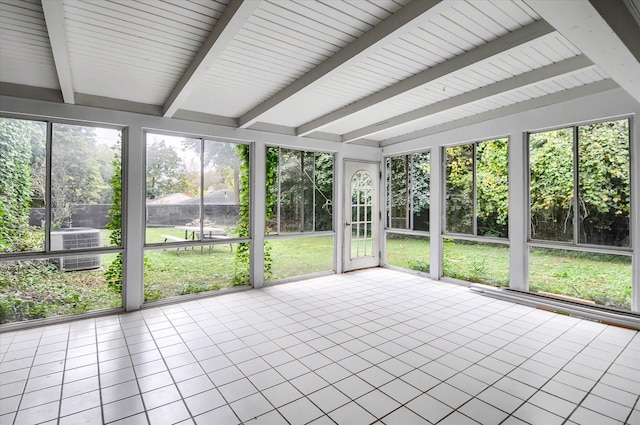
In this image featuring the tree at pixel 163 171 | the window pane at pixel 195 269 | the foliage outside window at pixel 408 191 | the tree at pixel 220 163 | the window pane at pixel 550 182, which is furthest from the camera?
the foliage outside window at pixel 408 191

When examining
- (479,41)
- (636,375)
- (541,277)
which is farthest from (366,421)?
(541,277)

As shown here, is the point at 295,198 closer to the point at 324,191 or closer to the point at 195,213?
the point at 324,191

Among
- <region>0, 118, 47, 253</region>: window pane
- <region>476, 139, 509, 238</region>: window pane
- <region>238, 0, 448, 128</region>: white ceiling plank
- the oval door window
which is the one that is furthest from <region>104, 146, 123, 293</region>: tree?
Answer: <region>476, 139, 509, 238</region>: window pane

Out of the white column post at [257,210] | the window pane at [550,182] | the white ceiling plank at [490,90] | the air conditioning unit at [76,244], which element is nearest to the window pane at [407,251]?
the window pane at [550,182]

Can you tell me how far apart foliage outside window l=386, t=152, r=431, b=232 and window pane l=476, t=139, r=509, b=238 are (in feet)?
3.13

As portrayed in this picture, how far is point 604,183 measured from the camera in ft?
13.0

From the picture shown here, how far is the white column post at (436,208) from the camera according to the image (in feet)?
18.9

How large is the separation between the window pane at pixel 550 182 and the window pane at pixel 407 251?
2.41 metres

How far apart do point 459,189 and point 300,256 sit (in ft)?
12.3

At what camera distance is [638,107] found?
359 cm

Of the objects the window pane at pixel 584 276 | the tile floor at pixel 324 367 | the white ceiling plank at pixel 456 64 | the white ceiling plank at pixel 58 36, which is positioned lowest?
the tile floor at pixel 324 367

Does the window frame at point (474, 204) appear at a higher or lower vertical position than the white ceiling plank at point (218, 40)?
lower

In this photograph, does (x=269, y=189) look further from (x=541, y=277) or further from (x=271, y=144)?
(x=541, y=277)

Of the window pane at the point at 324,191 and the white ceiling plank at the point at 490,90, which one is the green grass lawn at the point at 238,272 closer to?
the window pane at the point at 324,191
